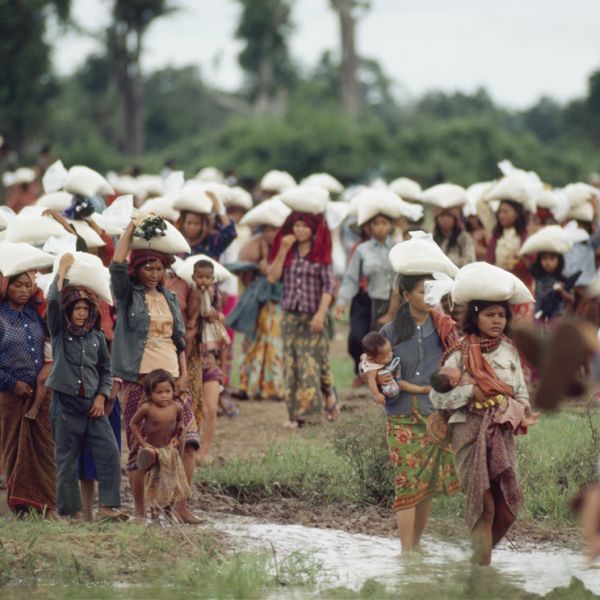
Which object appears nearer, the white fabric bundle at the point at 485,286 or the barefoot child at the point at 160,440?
the white fabric bundle at the point at 485,286

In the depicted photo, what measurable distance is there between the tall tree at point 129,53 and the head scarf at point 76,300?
43907 millimetres

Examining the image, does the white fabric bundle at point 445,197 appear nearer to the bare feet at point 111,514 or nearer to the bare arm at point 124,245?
the bare arm at point 124,245

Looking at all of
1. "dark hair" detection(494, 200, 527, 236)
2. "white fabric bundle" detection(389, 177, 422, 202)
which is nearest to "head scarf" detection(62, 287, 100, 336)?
"dark hair" detection(494, 200, 527, 236)

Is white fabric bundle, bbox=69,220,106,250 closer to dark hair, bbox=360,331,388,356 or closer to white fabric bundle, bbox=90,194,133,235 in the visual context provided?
white fabric bundle, bbox=90,194,133,235

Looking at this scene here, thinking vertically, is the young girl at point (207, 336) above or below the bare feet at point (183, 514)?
above

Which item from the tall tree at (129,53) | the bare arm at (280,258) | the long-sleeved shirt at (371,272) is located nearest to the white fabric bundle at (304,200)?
the bare arm at (280,258)

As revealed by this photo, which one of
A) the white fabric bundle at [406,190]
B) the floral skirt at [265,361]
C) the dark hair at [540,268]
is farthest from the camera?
the white fabric bundle at [406,190]

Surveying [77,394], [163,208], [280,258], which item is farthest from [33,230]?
[280,258]

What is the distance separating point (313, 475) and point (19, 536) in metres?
2.58

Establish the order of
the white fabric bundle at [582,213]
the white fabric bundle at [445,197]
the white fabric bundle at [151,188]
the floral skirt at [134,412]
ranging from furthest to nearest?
the white fabric bundle at [151,188]
the white fabric bundle at [582,213]
the white fabric bundle at [445,197]
the floral skirt at [134,412]

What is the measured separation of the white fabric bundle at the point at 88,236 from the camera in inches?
404

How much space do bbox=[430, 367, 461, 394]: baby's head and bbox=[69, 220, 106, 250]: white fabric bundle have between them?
3371mm

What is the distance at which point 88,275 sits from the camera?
343 inches

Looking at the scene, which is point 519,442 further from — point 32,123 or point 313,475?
point 32,123
